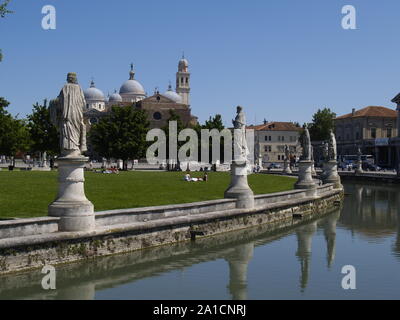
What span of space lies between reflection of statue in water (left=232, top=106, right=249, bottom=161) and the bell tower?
143905 mm

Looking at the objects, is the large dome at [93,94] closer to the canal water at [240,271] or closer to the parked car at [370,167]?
the parked car at [370,167]

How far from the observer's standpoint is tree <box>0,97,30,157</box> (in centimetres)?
5866

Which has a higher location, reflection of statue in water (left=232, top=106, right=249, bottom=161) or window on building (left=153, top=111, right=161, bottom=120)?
window on building (left=153, top=111, right=161, bottom=120)

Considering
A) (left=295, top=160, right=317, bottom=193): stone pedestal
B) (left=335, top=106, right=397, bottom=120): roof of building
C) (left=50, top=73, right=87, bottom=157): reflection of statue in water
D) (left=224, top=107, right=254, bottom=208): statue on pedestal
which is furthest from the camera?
(left=335, top=106, right=397, bottom=120): roof of building

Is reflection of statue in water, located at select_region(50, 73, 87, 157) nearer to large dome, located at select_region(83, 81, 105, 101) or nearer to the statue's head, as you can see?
the statue's head

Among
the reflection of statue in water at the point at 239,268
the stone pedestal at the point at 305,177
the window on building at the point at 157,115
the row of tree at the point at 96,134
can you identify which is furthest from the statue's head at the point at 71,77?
the window on building at the point at 157,115

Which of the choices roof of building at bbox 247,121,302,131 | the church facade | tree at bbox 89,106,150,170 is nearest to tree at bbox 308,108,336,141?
roof of building at bbox 247,121,302,131

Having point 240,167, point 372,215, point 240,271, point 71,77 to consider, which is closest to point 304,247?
point 240,167

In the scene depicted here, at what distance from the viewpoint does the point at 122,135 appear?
68.6 m

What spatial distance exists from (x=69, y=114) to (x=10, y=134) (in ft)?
159

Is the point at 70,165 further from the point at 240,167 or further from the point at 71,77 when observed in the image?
the point at 240,167

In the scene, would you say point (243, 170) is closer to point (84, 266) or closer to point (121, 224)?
point (121, 224)

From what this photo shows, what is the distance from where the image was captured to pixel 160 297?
12945 millimetres
